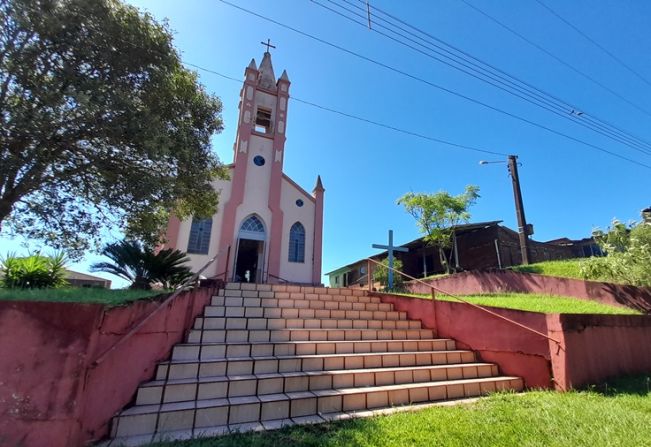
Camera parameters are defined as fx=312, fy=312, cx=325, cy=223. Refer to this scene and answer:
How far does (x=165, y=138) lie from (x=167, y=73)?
1442mm

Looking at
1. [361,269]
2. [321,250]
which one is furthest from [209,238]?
[361,269]

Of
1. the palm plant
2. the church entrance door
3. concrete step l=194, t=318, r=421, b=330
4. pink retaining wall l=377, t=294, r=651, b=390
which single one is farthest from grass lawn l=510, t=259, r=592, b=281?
the church entrance door

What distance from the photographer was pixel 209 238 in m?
13.5

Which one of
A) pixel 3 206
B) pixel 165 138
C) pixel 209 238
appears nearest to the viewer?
pixel 3 206

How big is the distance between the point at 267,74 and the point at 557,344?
59.5ft

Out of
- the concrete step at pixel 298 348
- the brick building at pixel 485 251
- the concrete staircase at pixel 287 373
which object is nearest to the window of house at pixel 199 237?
the concrete staircase at pixel 287 373

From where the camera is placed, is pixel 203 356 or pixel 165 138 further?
pixel 165 138

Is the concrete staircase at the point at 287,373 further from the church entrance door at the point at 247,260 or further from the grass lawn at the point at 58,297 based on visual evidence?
the church entrance door at the point at 247,260

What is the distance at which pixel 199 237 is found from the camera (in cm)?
1334

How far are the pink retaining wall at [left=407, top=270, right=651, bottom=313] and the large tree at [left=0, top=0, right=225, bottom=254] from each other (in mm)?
8505

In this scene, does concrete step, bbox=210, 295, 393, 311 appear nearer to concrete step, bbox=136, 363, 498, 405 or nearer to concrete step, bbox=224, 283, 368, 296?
concrete step, bbox=224, 283, 368, 296

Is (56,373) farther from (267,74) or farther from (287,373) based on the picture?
(267,74)

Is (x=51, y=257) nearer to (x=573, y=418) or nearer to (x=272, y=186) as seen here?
(x=573, y=418)

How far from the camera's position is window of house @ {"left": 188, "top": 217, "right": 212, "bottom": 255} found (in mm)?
13169
